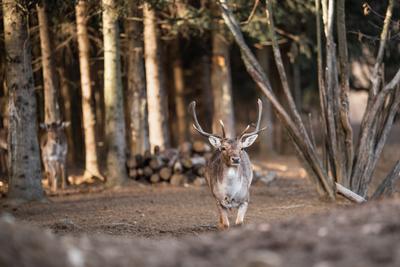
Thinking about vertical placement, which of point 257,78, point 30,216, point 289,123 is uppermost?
point 257,78

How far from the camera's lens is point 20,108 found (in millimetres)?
14781

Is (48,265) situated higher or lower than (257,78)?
lower

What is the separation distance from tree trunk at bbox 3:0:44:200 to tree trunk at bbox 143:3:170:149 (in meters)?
5.26

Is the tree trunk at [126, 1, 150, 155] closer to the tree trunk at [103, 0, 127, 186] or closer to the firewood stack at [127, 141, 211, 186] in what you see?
the firewood stack at [127, 141, 211, 186]

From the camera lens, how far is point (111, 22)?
57.3 ft

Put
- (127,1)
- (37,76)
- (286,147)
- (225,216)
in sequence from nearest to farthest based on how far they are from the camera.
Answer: (225,216) < (127,1) < (37,76) < (286,147)

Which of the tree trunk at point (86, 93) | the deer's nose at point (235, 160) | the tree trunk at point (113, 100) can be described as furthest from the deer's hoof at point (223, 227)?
the tree trunk at point (86, 93)

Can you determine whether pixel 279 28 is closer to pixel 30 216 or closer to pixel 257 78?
pixel 257 78

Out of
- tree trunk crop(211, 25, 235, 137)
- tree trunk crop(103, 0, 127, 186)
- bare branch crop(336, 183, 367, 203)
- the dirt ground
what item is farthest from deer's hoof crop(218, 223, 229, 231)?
tree trunk crop(211, 25, 235, 137)

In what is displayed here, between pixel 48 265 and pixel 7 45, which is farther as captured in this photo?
pixel 7 45

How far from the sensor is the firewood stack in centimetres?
1918

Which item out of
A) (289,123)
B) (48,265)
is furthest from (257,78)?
(48,265)

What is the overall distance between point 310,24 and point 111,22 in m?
9.03

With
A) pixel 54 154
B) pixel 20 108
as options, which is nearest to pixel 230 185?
pixel 20 108
